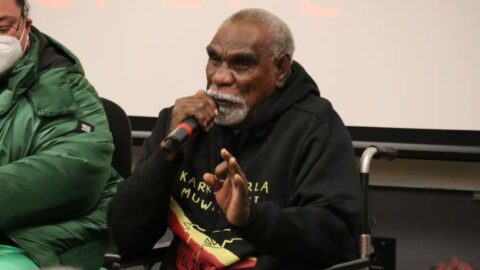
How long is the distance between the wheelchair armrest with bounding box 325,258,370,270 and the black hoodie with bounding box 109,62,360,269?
6cm

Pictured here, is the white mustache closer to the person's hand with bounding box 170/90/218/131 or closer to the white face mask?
the person's hand with bounding box 170/90/218/131

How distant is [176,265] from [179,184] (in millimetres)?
252

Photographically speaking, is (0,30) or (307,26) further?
(307,26)

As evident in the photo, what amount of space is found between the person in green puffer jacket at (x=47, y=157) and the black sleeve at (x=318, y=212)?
2.54 ft

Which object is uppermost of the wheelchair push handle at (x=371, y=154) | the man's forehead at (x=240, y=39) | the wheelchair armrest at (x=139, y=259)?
the man's forehead at (x=240, y=39)

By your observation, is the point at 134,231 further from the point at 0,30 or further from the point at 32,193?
the point at 0,30

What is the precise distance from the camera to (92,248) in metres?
2.75

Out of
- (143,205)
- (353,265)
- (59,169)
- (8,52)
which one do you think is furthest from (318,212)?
(8,52)

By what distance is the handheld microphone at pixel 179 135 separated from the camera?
2.17m

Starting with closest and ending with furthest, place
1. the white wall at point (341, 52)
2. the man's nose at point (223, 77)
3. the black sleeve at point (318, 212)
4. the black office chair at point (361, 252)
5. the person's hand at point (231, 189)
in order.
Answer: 1. the person's hand at point (231, 189)
2. the black sleeve at point (318, 212)
3. the black office chair at point (361, 252)
4. the man's nose at point (223, 77)
5. the white wall at point (341, 52)

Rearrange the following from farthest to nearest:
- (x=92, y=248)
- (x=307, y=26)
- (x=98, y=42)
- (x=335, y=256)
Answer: (x=98, y=42) → (x=307, y=26) → (x=92, y=248) → (x=335, y=256)

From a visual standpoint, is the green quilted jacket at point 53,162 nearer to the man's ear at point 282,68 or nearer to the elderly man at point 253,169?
the elderly man at point 253,169

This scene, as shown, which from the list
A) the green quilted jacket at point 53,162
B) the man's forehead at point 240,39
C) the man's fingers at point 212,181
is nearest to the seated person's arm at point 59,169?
the green quilted jacket at point 53,162

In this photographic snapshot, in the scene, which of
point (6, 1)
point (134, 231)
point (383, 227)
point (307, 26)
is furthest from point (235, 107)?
point (383, 227)
